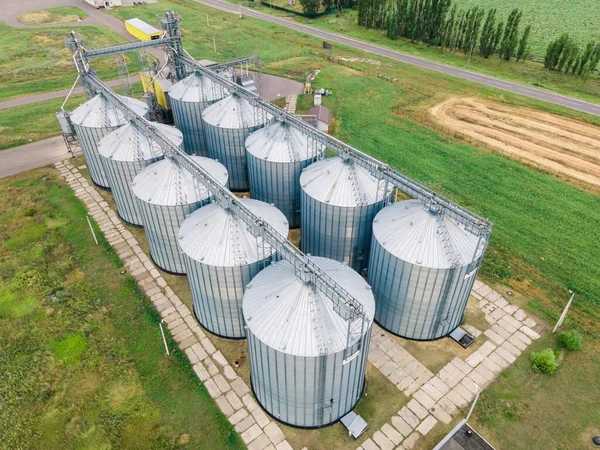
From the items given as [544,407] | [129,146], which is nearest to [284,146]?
[129,146]

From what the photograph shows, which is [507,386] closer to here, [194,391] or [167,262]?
[194,391]

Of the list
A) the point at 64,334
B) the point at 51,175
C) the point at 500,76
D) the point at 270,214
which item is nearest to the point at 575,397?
the point at 270,214

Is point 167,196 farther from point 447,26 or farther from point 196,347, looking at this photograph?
point 447,26

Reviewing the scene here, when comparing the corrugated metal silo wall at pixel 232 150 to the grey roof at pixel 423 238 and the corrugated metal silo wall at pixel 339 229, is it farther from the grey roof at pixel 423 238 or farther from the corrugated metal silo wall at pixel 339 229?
the grey roof at pixel 423 238

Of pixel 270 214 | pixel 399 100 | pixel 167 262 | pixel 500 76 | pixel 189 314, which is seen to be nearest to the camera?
pixel 270 214

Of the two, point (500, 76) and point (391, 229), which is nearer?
point (391, 229)

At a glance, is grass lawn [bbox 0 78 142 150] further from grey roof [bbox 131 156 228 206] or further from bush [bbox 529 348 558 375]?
bush [bbox 529 348 558 375]
